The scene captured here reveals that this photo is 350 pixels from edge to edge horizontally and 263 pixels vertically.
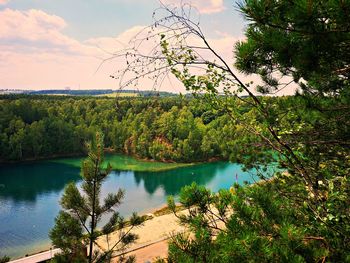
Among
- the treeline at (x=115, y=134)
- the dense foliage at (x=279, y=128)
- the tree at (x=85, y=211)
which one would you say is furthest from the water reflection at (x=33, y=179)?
the dense foliage at (x=279, y=128)

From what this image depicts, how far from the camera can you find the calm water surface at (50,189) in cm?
1498

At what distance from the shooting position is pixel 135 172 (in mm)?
29406

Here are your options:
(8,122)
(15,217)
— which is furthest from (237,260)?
(8,122)

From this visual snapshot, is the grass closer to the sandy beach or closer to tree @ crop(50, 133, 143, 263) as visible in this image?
the sandy beach

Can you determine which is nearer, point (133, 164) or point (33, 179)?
point (33, 179)

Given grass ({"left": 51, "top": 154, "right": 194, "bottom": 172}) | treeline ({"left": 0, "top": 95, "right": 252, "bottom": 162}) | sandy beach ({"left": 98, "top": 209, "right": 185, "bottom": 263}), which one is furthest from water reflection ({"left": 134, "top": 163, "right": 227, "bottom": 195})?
sandy beach ({"left": 98, "top": 209, "right": 185, "bottom": 263})

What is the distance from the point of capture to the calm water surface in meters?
15.0

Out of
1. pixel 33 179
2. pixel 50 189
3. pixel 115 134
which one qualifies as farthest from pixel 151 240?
A: pixel 115 134

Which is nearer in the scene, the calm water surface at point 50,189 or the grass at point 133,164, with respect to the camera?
the calm water surface at point 50,189

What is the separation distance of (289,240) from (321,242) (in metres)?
0.66

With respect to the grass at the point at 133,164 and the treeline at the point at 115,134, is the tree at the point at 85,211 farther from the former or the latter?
the treeline at the point at 115,134

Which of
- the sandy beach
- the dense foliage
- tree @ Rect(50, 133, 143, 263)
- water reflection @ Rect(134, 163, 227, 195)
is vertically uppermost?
the dense foliage

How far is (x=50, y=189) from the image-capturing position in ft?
75.4

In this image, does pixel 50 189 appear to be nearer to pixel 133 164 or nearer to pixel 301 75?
pixel 133 164
